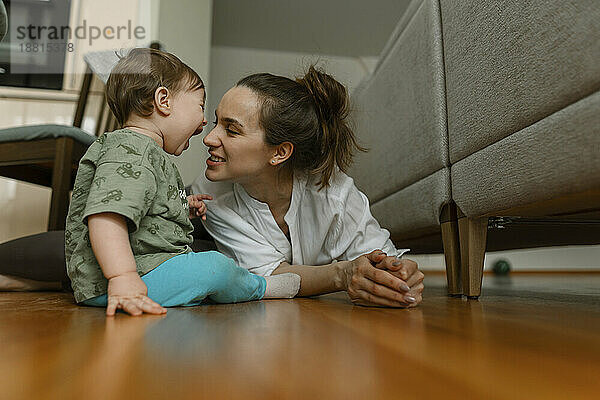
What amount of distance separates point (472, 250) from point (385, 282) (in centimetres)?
27

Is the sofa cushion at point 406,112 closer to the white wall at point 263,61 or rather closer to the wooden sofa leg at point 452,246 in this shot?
the wooden sofa leg at point 452,246

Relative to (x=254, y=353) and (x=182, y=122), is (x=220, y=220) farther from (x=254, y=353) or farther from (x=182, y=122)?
(x=254, y=353)

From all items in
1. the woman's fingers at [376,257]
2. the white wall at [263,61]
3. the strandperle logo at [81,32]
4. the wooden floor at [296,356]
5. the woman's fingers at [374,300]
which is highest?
the white wall at [263,61]

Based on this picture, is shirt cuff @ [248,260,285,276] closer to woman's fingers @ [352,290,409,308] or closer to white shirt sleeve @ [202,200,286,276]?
white shirt sleeve @ [202,200,286,276]

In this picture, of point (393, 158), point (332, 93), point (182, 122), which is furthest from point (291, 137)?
point (393, 158)

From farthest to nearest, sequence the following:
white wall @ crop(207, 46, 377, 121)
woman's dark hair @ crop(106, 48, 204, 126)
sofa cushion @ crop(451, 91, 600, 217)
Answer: white wall @ crop(207, 46, 377, 121) → woman's dark hair @ crop(106, 48, 204, 126) → sofa cushion @ crop(451, 91, 600, 217)

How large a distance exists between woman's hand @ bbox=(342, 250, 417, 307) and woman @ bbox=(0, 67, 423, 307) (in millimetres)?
169

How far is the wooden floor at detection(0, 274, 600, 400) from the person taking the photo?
282 mm

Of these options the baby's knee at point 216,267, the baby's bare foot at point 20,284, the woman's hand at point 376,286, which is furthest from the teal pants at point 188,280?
the baby's bare foot at point 20,284

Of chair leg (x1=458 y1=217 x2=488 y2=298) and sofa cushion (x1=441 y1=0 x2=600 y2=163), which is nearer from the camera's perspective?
sofa cushion (x1=441 y1=0 x2=600 y2=163)

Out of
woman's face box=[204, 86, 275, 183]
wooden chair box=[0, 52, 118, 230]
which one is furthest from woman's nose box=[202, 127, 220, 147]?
wooden chair box=[0, 52, 118, 230]

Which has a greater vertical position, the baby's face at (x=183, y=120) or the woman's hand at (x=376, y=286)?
the baby's face at (x=183, y=120)

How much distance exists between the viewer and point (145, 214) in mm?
746

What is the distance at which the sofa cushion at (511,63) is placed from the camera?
63 centimetres
